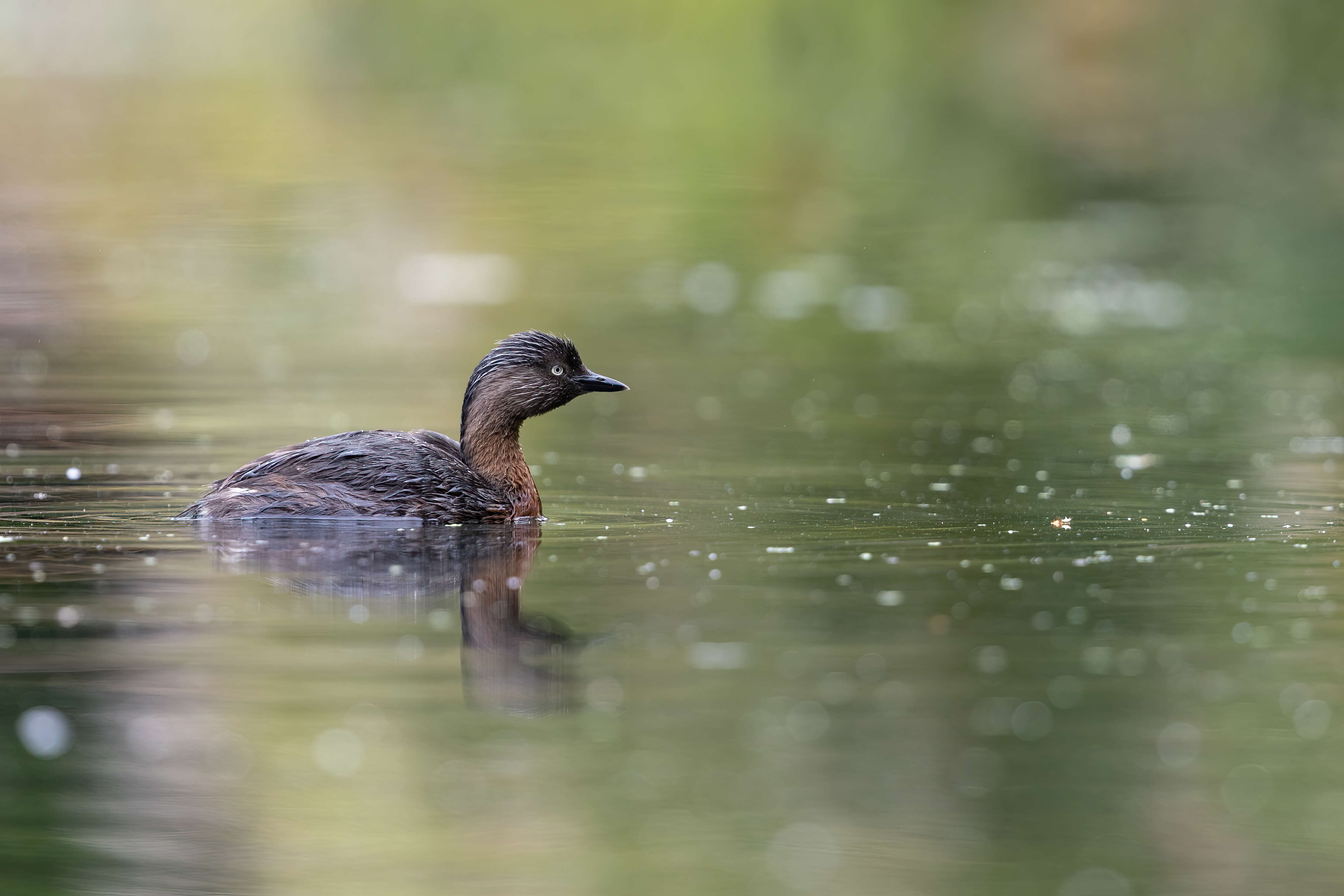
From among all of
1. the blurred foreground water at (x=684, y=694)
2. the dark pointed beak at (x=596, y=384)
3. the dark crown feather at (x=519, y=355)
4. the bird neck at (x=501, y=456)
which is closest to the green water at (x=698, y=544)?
the blurred foreground water at (x=684, y=694)

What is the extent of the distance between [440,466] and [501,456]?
0.46 metres

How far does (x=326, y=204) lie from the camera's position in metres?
26.2

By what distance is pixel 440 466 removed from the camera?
9789 mm

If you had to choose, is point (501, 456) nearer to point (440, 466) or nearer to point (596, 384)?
point (440, 466)

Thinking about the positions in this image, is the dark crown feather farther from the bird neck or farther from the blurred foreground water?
the blurred foreground water

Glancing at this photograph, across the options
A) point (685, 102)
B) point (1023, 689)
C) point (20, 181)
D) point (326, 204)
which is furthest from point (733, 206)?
point (1023, 689)

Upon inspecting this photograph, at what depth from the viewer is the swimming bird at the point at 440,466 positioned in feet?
30.9

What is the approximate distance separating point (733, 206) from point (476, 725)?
20062 mm

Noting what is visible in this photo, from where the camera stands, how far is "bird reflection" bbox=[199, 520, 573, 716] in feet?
21.9

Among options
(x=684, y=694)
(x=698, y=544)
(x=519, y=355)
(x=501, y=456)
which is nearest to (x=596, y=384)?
(x=519, y=355)

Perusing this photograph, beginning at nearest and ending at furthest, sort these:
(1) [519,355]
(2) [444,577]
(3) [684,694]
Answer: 1. (3) [684,694]
2. (2) [444,577]
3. (1) [519,355]

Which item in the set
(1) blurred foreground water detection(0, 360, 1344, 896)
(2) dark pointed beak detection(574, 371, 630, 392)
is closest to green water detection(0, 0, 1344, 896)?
(1) blurred foreground water detection(0, 360, 1344, 896)

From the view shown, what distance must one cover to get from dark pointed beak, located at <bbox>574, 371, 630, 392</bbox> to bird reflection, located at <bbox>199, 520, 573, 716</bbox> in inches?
43.3

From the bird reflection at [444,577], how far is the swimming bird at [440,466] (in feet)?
0.35
